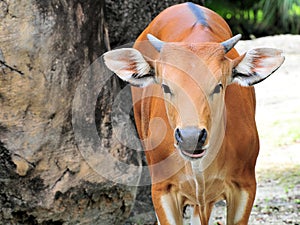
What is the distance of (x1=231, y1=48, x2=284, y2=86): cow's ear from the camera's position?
13.9 feet

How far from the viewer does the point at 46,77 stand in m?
5.36

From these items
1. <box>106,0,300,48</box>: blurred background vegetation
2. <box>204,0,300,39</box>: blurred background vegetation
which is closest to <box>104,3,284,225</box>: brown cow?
<box>106,0,300,48</box>: blurred background vegetation

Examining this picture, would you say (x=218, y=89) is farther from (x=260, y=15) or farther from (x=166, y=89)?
(x=260, y=15)

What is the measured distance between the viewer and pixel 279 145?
8.57 m

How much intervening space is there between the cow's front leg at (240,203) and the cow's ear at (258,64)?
74 centimetres

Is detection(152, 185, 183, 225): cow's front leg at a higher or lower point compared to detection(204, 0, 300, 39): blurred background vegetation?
higher

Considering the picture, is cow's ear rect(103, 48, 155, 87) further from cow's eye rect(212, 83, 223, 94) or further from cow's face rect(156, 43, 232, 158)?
cow's eye rect(212, 83, 223, 94)

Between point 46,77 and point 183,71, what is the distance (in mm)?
1513

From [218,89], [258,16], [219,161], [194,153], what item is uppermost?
[218,89]

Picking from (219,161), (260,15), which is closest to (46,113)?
(219,161)

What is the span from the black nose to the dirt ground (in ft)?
5.77

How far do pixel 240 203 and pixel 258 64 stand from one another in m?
0.92

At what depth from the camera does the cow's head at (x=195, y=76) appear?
3.96 meters

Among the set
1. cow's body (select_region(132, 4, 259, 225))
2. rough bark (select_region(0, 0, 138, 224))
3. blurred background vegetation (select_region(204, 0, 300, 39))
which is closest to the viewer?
cow's body (select_region(132, 4, 259, 225))
